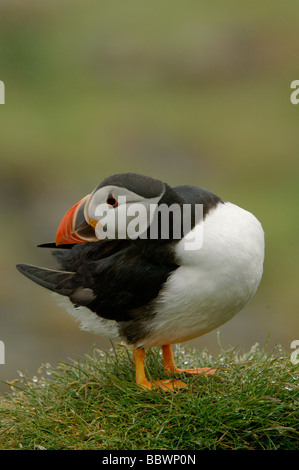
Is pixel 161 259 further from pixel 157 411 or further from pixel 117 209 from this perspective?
pixel 157 411

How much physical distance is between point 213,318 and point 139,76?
34.7ft

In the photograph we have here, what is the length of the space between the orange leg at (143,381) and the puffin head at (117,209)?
0.68 m

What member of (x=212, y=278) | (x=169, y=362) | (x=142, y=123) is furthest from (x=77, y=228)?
(x=142, y=123)

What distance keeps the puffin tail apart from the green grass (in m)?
0.44

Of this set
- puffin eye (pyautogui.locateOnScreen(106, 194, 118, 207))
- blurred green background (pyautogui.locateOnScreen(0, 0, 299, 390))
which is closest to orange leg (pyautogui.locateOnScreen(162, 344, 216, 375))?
puffin eye (pyautogui.locateOnScreen(106, 194, 118, 207))

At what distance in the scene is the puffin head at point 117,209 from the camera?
418 cm

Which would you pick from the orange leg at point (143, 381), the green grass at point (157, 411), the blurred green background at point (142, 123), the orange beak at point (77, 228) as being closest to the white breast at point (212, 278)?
the orange leg at point (143, 381)

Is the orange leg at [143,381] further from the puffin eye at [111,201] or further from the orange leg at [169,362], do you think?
the puffin eye at [111,201]

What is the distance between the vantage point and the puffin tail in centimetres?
469

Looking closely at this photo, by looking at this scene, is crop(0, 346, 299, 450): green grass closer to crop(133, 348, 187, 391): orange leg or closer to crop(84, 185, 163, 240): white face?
crop(133, 348, 187, 391): orange leg

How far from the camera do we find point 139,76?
14469 millimetres

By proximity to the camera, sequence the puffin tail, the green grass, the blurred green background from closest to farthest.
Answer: the green grass < the puffin tail < the blurred green background

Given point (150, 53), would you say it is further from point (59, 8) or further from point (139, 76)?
point (59, 8)

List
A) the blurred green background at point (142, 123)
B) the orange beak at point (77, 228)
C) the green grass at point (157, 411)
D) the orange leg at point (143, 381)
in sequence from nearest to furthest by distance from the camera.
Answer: the green grass at point (157, 411) → the orange beak at point (77, 228) → the orange leg at point (143, 381) → the blurred green background at point (142, 123)
